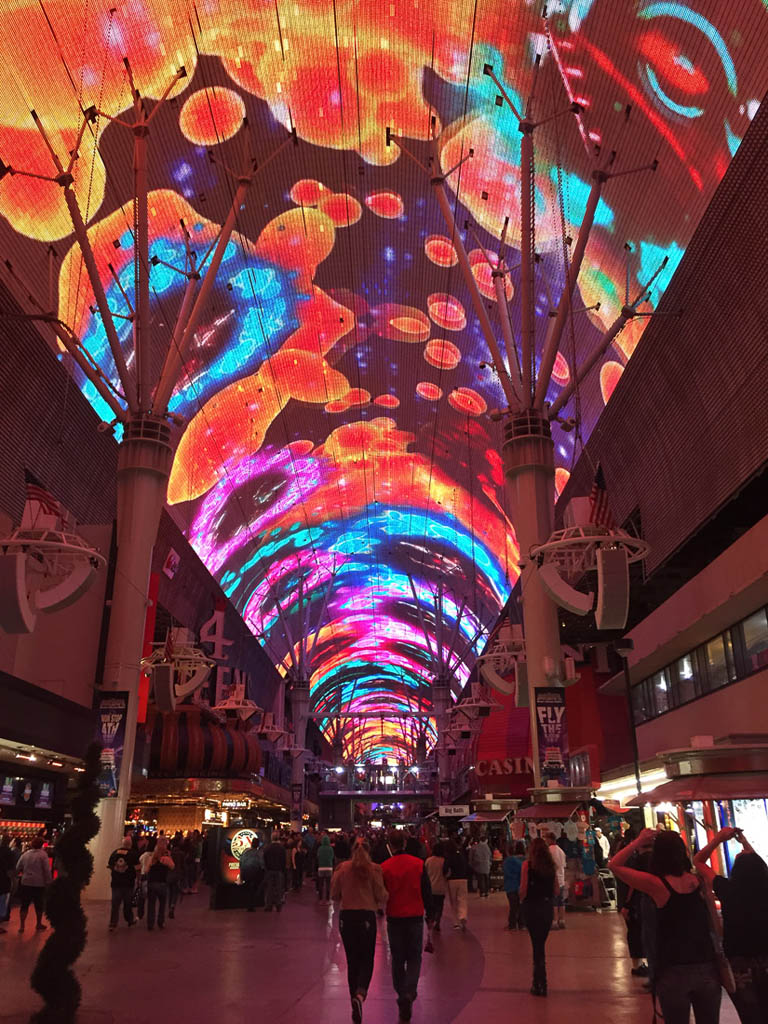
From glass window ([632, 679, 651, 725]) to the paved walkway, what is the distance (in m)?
11.6

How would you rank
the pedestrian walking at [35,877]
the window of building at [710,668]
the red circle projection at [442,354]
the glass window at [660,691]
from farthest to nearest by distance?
the red circle projection at [442,354] < the glass window at [660,691] < the window of building at [710,668] < the pedestrian walking at [35,877]

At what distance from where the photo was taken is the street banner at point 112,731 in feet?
63.3

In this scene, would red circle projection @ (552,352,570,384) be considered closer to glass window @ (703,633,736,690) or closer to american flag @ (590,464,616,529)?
glass window @ (703,633,736,690)

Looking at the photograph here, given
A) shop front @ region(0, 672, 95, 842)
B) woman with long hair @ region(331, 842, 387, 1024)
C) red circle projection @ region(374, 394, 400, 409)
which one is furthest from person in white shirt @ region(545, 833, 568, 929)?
red circle projection @ region(374, 394, 400, 409)

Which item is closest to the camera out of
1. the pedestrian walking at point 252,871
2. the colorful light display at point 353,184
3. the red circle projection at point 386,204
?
the colorful light display at point 353,184

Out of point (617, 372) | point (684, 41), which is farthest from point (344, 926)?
point (617, 372)

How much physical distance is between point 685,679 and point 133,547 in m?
13.2

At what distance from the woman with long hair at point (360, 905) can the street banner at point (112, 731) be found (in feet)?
44.6

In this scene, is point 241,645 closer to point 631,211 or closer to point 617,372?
point 617,372

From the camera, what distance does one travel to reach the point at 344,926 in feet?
23.0

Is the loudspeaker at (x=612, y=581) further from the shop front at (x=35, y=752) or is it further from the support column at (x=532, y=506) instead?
the shop front at (x=35, y=752)

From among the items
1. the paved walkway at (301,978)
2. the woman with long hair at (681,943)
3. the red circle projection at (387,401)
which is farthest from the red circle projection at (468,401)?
the woman with long hair at (681,943)

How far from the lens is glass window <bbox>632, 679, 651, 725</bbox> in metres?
24.8

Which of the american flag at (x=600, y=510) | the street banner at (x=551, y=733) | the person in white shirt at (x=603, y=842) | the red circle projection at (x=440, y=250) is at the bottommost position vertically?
the person in white shirt at (x=603, y=842)
